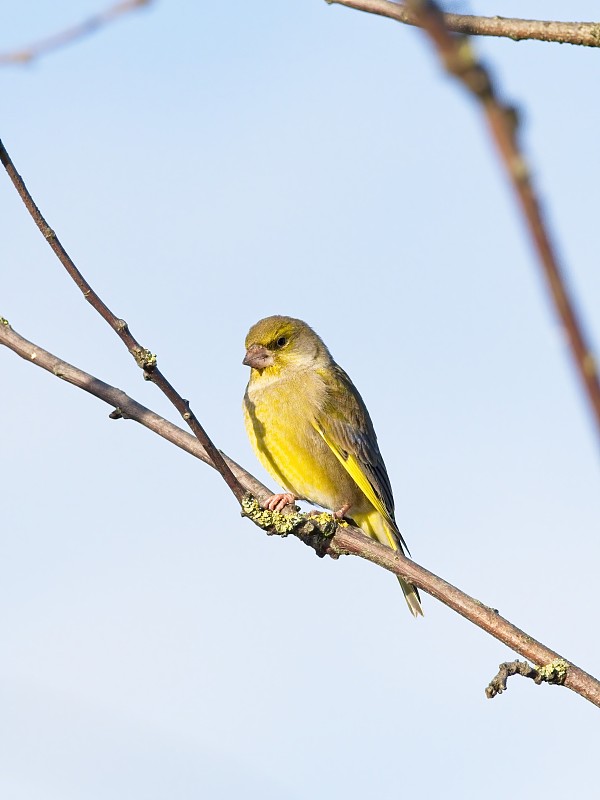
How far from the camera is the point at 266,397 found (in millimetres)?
9188

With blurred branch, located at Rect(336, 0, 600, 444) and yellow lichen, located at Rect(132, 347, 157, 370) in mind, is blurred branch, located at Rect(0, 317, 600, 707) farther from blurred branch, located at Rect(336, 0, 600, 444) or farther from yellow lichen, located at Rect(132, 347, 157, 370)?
blurred branch, located at Rect(336, 0, 600, 444)

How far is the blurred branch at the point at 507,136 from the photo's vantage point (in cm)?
84

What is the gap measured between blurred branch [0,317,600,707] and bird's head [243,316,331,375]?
3.67 m

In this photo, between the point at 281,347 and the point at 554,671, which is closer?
the point at 554,671

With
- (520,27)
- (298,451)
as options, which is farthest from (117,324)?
(298,451)

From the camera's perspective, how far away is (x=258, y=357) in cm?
945

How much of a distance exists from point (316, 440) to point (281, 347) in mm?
1128

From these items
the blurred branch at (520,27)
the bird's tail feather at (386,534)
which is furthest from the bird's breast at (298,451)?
the blurred branch at (520,27)

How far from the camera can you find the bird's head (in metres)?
9.46

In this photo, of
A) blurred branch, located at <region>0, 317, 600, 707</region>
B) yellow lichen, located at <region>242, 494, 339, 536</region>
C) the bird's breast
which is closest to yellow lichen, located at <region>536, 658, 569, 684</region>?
blurred branch, located at <region>0, 317, 600, 707</region>

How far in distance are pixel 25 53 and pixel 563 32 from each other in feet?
8.02

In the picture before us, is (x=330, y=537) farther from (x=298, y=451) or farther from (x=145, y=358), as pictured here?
(x=298, y=451)

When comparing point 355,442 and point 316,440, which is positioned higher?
point 355,442

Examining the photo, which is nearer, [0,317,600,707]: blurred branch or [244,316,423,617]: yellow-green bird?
[0,317,600,707]: blurred branch
